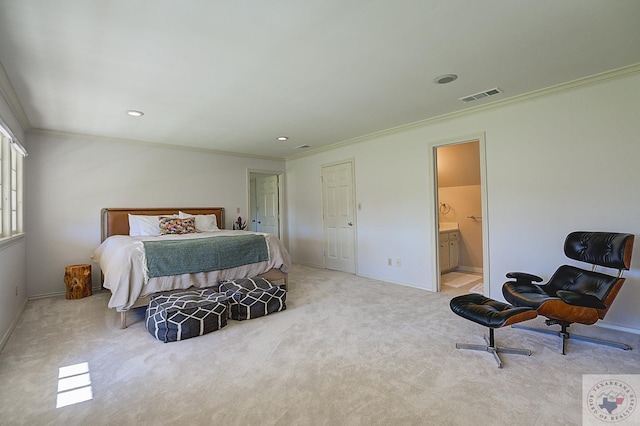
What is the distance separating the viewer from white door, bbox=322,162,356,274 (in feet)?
17.6

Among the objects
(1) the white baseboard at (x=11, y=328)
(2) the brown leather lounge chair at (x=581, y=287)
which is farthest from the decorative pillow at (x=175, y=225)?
(2) the brown leather lounge chair at (x=581, y=287)

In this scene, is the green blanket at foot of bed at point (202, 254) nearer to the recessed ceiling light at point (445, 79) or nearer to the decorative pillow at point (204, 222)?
the decorative pillow at point (204, 222)

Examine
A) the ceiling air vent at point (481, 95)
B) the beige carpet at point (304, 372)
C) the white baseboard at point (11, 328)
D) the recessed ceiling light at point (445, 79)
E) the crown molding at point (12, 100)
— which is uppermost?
the ceiling air vent at point (481, 95)

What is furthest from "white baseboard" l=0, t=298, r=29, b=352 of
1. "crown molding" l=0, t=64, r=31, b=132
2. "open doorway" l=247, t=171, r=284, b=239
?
"open doorway" l=247, t=171, r=284, b=239

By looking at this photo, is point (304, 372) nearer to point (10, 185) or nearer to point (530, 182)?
point (530, 182)

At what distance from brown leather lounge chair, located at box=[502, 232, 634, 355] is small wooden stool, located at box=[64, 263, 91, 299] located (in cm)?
508

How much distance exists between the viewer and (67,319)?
3277mm

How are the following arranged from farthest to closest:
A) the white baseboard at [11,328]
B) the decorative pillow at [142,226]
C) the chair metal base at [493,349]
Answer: the decorative pillow at [142,226] → the white baseboard at [11,328] → the chair metal base at [493,349]

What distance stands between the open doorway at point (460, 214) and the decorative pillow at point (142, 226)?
4.50 metres

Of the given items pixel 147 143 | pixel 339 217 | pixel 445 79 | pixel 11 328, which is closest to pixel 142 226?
pixel 147 143

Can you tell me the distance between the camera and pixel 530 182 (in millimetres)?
3301

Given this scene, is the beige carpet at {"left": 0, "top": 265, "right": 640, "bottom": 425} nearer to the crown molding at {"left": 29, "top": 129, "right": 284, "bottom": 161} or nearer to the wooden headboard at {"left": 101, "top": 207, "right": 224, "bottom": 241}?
the wooden headboard at {"left": 101, "top": 207, "right": 224, "bottom": 241}

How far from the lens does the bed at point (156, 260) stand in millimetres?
3035

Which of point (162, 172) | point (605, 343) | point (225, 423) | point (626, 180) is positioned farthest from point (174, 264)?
point (626, 180)
